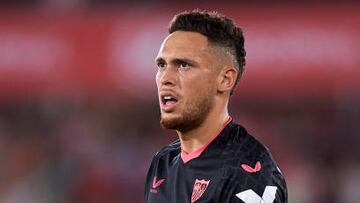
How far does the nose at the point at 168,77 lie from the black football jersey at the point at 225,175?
27 cm

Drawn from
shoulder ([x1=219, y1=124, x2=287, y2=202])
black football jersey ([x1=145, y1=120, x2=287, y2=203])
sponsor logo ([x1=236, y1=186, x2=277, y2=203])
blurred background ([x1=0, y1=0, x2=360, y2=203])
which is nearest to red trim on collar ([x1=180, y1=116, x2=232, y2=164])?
black football jersey ([x1=145, y1=120, x2=287, y2=203])

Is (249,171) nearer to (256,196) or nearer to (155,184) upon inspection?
(256,196)

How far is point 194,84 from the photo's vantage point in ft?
9.24

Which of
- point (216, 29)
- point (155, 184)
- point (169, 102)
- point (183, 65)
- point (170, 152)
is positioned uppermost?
point (216, 29)

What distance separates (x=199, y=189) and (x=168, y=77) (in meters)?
0.43

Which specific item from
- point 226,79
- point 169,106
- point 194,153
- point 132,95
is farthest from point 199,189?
point 132,95

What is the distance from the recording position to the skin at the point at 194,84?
9.27 ft

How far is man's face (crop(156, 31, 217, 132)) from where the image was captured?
282 cm

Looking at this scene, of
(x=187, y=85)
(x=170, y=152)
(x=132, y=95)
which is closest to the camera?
(x=187, y=85)

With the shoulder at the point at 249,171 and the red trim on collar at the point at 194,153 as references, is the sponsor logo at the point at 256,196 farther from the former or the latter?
the red trim on collar at the point at 194,153

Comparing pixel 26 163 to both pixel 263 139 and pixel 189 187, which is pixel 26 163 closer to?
pixel 263 139

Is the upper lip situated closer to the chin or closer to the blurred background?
the chin

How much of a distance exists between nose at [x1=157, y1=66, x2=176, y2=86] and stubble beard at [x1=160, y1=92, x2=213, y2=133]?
99 millimetres

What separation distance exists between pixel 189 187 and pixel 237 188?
0.25 metres
